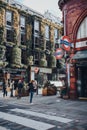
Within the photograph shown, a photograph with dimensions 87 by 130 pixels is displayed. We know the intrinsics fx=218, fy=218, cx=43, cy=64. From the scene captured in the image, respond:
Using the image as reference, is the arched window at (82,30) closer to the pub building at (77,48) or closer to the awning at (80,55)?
the pub building at (77,48)

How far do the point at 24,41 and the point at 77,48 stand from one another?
19014 mm

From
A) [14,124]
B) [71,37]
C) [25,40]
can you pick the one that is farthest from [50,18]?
[14,124]

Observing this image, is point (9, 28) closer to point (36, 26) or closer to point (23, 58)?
point (23, 58)

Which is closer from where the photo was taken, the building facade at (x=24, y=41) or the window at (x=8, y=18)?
the building facade at (x=24, y=41)

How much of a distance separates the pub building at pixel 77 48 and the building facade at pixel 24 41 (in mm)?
14829

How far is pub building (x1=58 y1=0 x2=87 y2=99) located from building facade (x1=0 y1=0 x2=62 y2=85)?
48.6 ft

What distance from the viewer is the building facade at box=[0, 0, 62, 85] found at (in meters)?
32.2

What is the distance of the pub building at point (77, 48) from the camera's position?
17.1 metres

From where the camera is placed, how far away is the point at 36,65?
36594 mm

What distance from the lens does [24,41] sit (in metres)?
35.5

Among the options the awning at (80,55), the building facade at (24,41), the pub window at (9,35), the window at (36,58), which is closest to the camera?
the awning at (80,55)

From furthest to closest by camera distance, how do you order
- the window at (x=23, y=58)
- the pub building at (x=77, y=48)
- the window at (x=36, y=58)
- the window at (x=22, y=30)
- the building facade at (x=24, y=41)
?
the window at (x=36, y=58), the window at (x=22, y=30), the window at (x=23, y=58), the building facade at (x=24, y=41), the pub building at (x=77, y=48)

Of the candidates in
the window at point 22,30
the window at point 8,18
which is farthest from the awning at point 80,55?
the window at point 22,30

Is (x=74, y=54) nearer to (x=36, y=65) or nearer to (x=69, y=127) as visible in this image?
(x=69, y=127)
